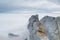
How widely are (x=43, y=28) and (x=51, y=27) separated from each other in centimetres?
6

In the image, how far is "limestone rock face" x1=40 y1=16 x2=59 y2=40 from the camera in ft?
3.64

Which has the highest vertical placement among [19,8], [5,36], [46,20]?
[19,8]

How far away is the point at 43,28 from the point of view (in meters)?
1.13

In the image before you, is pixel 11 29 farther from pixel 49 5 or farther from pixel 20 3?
pixel 49 5

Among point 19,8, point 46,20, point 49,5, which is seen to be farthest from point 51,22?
point 19,8

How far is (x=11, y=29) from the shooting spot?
1.23 m

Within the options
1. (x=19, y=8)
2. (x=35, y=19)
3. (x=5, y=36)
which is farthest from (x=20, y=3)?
(x=5, y=36)

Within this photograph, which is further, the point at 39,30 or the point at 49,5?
the point at 49,5

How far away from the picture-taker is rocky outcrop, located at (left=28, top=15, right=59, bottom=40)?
3.54 feet

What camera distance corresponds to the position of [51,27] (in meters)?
1.12

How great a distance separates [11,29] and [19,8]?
0.63ft

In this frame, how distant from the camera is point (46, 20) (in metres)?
1.16

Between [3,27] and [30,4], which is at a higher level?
[30,4]

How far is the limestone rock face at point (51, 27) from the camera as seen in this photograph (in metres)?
1.11
